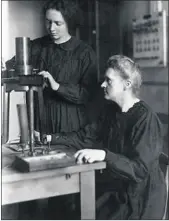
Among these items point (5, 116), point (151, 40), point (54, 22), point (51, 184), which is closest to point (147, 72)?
point (151, 40)

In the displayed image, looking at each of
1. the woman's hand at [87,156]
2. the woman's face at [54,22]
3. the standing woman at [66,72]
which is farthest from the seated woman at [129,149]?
the woman's face at [54,22]

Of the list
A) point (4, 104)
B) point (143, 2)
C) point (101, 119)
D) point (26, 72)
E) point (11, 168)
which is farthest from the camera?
point (143, 2)

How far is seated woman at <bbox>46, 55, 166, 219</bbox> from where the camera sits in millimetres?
1578

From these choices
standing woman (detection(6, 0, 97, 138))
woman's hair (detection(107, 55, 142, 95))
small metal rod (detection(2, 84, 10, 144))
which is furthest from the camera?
standing woman (detection(6, 0, 97, 138))

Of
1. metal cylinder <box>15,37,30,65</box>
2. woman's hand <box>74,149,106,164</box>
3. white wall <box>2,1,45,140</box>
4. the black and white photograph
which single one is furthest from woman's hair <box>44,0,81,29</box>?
woman's hand <box>74,149,106,164</box>

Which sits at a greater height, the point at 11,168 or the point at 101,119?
the point at 101,119

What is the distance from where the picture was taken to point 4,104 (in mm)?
1576

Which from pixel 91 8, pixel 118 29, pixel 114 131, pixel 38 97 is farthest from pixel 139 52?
pixel 38 97

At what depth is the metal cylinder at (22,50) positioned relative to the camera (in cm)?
145

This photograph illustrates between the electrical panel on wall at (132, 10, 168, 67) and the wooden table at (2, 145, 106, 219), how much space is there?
259 centimetres

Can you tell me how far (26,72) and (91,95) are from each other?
0.66m

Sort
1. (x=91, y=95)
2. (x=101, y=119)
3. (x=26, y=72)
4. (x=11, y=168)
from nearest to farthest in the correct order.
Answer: (x=11, y=168)
(x=26, y=72)
(x=101, y=119)
(x=91, y=95)

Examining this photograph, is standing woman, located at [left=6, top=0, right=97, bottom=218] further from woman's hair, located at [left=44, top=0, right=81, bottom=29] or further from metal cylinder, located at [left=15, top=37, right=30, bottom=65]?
metal cylinder, located at [left=15, top=37, right=30, bottom=65]

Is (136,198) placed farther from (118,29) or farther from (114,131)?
(118,29)
